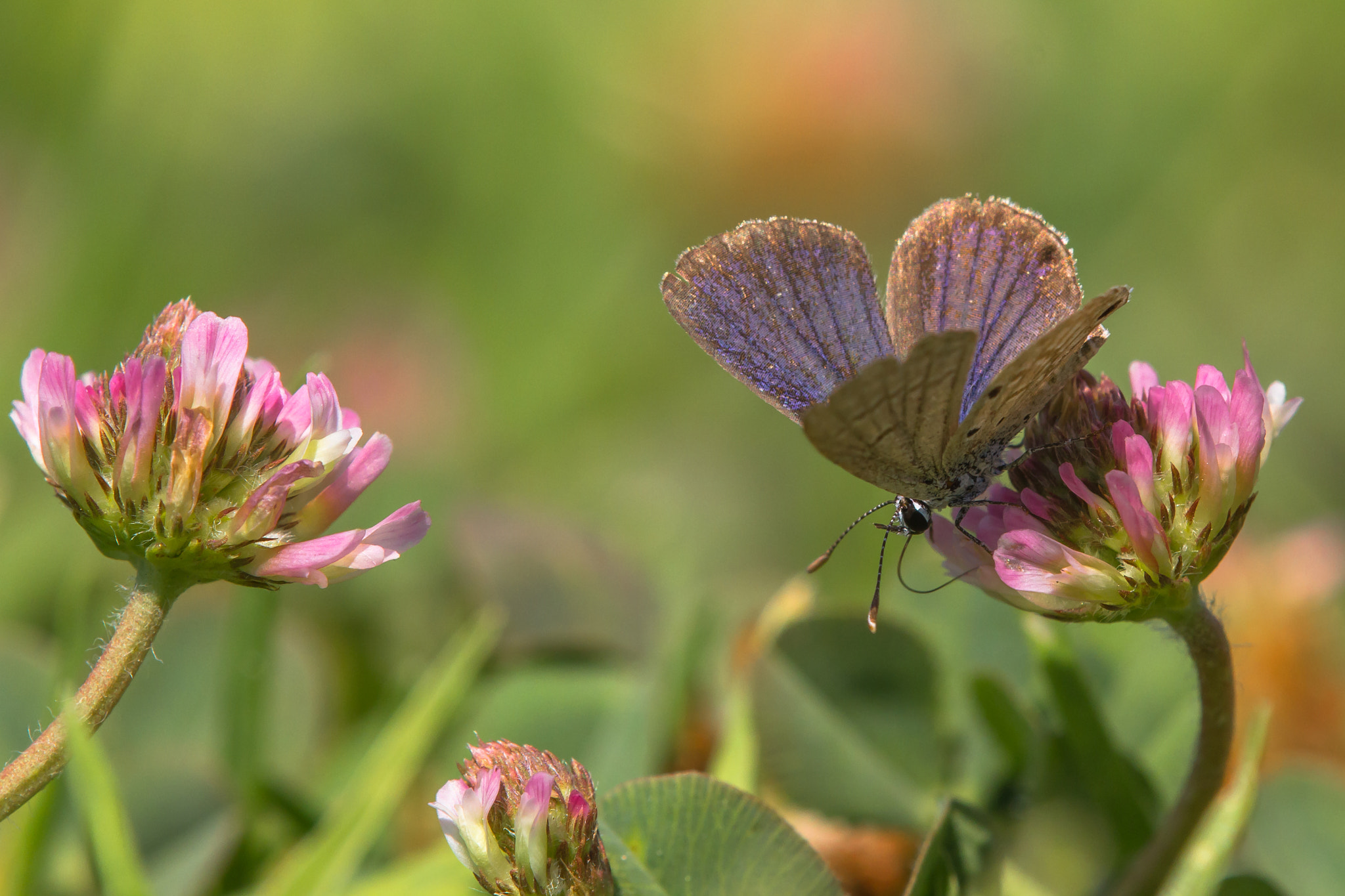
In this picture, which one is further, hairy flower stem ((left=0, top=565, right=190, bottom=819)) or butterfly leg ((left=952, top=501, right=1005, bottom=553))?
butterfly leg ((left=952, top=501, right=1005, bottom=553))

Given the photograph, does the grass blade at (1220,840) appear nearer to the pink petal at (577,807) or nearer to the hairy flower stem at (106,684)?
the pink petal at (577,807)

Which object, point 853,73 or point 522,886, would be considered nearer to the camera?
point 522,886

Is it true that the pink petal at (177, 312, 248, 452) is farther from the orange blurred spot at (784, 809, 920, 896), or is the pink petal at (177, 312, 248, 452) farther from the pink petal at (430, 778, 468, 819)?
the orange blurred spot at (784, 809, 920, 896)

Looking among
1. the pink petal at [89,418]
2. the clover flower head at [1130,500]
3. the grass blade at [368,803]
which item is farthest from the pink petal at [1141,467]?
the pink petal at [89,418]

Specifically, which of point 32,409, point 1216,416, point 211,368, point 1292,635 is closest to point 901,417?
point 1216,416

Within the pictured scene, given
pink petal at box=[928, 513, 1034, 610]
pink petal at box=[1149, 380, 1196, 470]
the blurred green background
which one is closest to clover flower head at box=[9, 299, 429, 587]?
pink petal at box=[928, 513, 1034, 610]

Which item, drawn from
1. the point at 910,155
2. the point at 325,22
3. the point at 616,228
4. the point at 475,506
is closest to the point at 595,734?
the point at 475,506

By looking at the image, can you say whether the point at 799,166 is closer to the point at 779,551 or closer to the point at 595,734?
the point at 779,551
